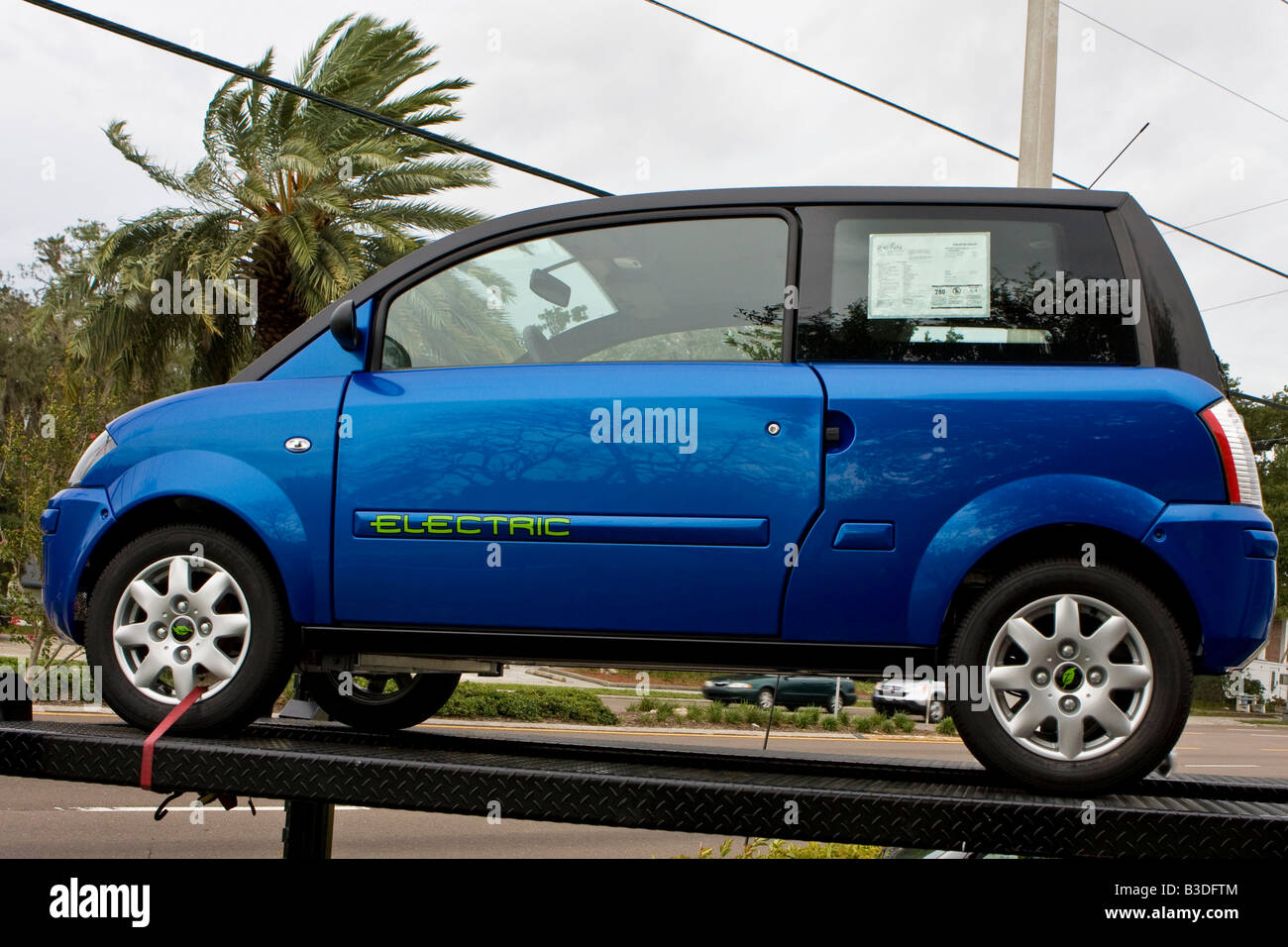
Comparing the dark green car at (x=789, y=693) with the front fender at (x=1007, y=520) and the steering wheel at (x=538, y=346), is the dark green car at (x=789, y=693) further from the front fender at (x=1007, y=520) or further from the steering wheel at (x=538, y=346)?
the front fender at (x=1007, y=520)

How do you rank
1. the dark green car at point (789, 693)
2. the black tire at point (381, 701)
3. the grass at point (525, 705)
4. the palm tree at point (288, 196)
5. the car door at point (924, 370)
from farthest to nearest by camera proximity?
the dark green car at point (789, 693), the grass at point (525, 705), the palm tree at point (288, 196), the black tire at point (381, 701), the car door at point (924, 370)

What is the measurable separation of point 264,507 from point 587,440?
0.97 meters

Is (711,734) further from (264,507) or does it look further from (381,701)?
(264,507)

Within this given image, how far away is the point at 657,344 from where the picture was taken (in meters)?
3.17

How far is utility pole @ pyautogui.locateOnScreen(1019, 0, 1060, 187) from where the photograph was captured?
8812mm

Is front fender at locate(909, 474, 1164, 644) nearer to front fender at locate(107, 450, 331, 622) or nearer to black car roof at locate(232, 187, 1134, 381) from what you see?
black car roof at locate(232, 187, 1134, 381)

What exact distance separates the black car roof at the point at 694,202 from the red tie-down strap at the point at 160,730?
950 millimetres

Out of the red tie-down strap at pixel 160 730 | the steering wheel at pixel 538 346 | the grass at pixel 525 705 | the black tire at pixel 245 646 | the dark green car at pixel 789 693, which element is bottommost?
the dark green car at pixel 789 693

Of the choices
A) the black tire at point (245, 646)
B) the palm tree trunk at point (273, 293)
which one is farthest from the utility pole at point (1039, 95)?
the palm tree trunk at point (273, 293)

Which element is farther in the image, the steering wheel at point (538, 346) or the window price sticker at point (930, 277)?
A: the steering wheel at point (538, 346)

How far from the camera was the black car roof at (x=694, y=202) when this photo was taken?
9.82ft

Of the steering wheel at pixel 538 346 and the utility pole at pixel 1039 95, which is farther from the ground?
the utility pole at pixel 1039 95

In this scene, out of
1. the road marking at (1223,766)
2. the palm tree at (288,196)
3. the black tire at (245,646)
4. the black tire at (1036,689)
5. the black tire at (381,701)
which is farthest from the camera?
the road marking at (1223,766)
